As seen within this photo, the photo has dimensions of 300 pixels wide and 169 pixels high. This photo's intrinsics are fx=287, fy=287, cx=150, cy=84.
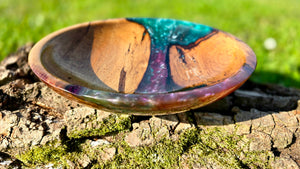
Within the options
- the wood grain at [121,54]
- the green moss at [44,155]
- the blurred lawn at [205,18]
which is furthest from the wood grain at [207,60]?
the blurred lawn at [205,18]

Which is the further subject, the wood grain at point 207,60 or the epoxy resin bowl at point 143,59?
the wood grain at point 207,60

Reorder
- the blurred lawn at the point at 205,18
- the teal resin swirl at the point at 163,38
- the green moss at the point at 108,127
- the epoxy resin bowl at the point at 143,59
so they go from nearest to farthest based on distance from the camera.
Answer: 1. the epoxy resin bowl at the point at 143,59
2. the green moss at the point at 108,127
3. the teal resin swirl at the point at 163,38
4. the blurred lawn at the point at 205,18

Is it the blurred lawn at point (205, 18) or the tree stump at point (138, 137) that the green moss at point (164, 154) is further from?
the blurred lawn at point (205, 18)

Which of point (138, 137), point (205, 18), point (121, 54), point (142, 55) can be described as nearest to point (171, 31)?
point (142, 55)

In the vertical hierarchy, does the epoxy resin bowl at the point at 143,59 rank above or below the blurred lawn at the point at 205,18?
above

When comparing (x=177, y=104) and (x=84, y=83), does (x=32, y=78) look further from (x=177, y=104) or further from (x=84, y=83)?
(x=177, y=104)

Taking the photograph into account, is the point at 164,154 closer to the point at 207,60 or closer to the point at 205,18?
the point at 207,60

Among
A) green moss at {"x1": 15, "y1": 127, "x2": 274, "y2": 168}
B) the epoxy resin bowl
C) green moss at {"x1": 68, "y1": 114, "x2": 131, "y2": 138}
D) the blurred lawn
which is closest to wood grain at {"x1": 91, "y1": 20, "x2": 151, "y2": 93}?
the epoxy resin bowl

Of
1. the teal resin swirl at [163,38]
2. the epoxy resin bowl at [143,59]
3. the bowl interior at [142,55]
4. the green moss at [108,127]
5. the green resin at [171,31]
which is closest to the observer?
the epoxy resin bowl at [143,59]
